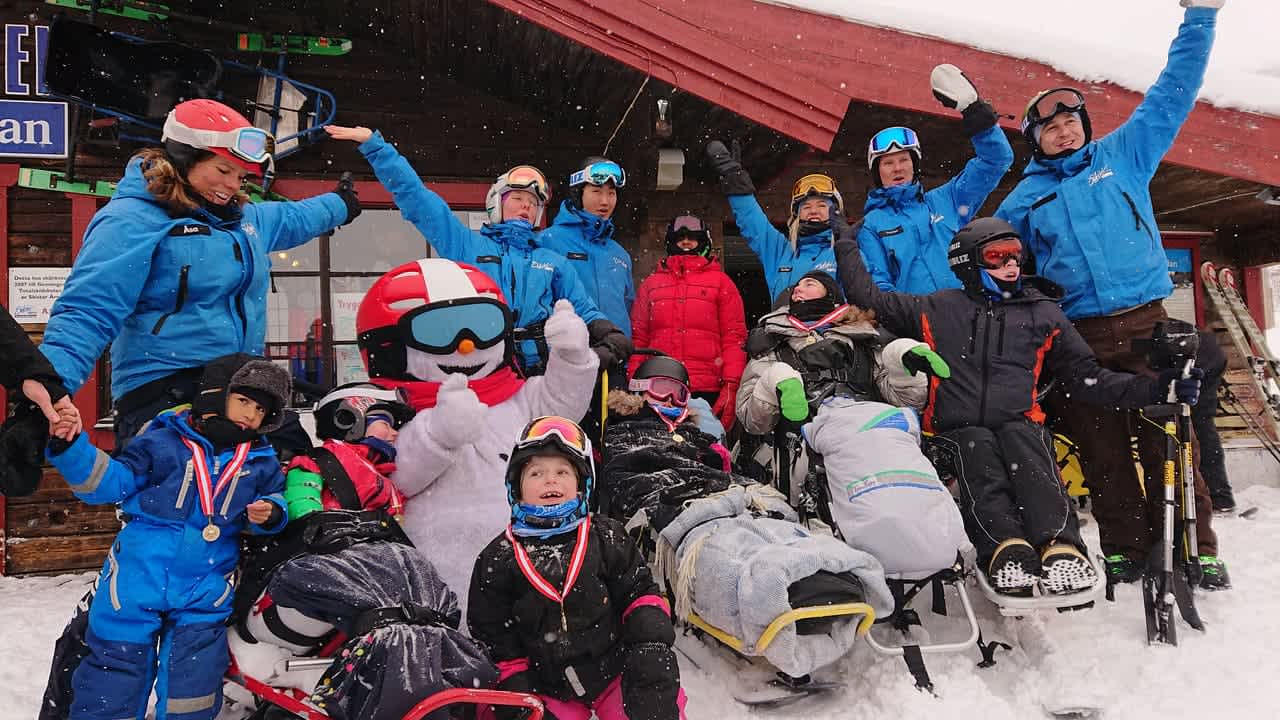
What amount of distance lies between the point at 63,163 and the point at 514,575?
5.09 metres

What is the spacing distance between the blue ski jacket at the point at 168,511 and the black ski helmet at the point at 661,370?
1.83 m

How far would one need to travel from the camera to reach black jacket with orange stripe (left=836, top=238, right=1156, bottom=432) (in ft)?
10.8

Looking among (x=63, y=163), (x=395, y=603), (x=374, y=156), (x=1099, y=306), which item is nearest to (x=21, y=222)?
(x=63, y=163)

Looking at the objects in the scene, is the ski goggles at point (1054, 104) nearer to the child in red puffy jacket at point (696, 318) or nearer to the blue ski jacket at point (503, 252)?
the child in red puffy jacket at point (696, 318)

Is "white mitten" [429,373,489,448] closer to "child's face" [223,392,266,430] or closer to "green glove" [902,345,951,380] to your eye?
"child's face" [223,392,266,430]

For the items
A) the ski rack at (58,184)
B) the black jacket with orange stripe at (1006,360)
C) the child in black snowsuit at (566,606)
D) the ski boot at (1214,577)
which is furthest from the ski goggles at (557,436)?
the ski rack at (58,184)

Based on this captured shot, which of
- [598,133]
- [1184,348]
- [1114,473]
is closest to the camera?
[1184,348]

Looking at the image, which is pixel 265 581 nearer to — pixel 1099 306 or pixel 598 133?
pixel 1099 306

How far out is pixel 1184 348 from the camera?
10.1 ft

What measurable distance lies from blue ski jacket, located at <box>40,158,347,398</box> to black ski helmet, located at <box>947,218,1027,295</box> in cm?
299

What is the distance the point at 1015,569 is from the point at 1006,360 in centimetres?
93

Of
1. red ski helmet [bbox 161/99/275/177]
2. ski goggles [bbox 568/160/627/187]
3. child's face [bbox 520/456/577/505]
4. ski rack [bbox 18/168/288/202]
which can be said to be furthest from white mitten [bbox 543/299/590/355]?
ski rack [bbox 18/168/288/202]

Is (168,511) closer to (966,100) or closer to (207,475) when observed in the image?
(207,475)

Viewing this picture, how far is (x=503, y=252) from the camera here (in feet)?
13.4
